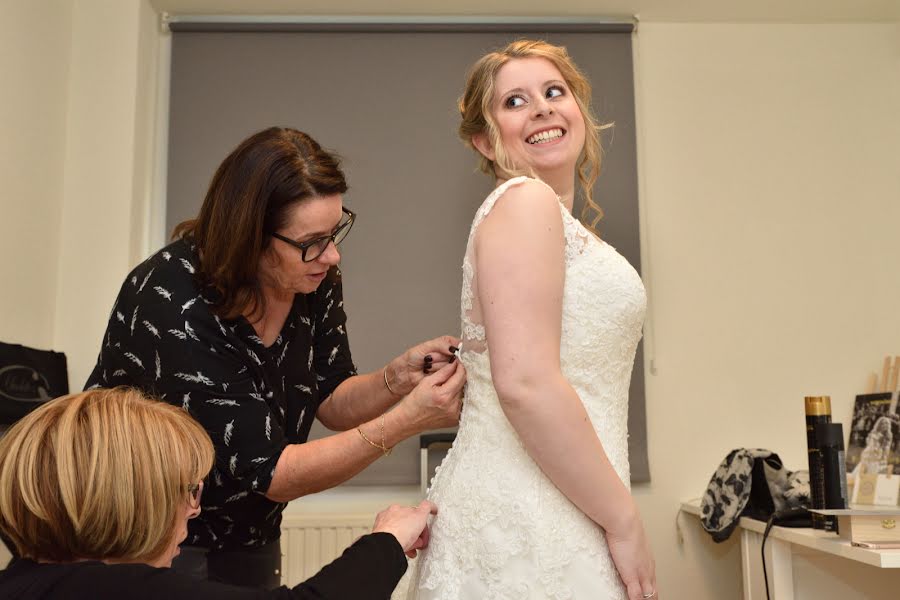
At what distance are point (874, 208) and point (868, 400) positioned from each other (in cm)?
77

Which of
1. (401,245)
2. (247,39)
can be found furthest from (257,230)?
(247,39)

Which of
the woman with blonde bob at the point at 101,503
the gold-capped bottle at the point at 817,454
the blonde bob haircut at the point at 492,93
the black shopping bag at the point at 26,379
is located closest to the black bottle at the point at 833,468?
the gold-capped bottle at the point at 817,454

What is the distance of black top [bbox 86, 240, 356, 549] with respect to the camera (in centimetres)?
146

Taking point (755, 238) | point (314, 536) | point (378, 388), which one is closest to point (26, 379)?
point (314, 536)

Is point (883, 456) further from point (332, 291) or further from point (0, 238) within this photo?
point (0, 238)

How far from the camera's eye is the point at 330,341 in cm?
188

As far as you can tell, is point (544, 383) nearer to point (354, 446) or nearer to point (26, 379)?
point (354, 446)

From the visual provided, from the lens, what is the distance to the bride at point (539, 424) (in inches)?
46.0

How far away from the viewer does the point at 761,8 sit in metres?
3.43

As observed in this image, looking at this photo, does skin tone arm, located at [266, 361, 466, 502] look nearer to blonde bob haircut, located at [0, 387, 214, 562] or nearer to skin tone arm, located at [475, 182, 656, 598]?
skin tone arm, located at [475, 182, 656, 598]

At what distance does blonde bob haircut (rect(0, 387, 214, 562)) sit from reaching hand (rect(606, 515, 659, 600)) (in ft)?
1.86

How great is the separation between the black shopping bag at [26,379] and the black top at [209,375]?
3.68 feet

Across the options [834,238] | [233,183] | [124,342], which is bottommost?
[124,342]

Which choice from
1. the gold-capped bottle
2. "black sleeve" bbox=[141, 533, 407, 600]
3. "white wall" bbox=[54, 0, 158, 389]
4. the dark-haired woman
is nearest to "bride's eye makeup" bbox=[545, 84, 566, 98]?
the dark-haired woman
